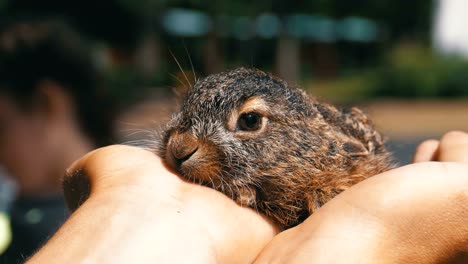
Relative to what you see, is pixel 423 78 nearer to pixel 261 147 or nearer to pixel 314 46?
pixel 314 46

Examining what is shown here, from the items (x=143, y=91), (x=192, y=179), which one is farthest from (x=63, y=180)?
(x=143, y=91)

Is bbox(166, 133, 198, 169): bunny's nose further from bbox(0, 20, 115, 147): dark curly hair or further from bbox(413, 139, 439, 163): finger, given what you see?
bbox(0, 20, 115, 147): dark curly hair

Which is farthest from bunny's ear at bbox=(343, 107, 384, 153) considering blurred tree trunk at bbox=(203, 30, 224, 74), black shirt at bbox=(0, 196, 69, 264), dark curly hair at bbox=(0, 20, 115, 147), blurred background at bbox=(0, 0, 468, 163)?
blurred tree trunk at bbox=(203, 30, 224, 74)

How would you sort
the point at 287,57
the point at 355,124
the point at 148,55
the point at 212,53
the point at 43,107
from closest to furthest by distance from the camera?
the point at 355,124
the point at 43,107
the point at 212,53
the point at 148,55
the point at 287,57

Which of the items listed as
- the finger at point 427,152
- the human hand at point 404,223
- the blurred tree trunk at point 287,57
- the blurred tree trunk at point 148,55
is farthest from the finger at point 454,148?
the blurred tree trunk at point 287,57

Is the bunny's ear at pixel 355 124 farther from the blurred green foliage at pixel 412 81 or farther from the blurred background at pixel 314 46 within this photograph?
the blurred green foliage at pixel 412 81

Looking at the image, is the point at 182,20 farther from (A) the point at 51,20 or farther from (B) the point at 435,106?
(A) the point at 51,20

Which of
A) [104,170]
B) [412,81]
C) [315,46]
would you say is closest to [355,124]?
[104,170]
